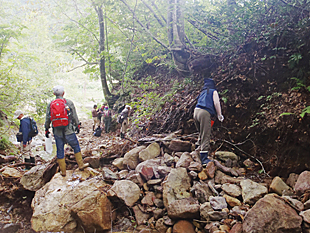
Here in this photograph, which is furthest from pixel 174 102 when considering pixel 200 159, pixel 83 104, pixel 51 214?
pixel 83 104

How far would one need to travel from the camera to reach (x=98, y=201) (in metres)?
3.91

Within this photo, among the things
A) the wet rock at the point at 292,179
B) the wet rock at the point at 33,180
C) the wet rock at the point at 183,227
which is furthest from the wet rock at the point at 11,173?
the wet rock at the point at 292,179

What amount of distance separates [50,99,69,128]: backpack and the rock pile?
55.9 inches

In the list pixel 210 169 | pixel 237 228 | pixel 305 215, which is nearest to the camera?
pixel 305 215

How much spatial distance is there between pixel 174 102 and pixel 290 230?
16.5 ft

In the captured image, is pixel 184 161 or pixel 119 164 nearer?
pixel 184 161

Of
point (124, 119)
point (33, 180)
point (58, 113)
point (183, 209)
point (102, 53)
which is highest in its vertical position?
point (102, 53)

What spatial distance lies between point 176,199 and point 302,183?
7.37ft

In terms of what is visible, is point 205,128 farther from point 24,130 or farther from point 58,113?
point 24,130

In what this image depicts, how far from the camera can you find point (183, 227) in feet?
10.9

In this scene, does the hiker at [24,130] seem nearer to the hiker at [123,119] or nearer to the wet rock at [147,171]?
the hiker at [123,119]

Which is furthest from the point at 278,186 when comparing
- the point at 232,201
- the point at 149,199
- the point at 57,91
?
the point at 57,91

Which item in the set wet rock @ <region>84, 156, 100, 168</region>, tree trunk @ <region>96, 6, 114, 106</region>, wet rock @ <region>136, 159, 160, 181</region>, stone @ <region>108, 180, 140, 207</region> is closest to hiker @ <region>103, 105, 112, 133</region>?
tree trunk @ <region>96, 6, 114, 106</region>

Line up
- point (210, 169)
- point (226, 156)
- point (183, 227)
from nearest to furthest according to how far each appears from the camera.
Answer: point (183, 227)
point (210, 169)
point (226, 156)
